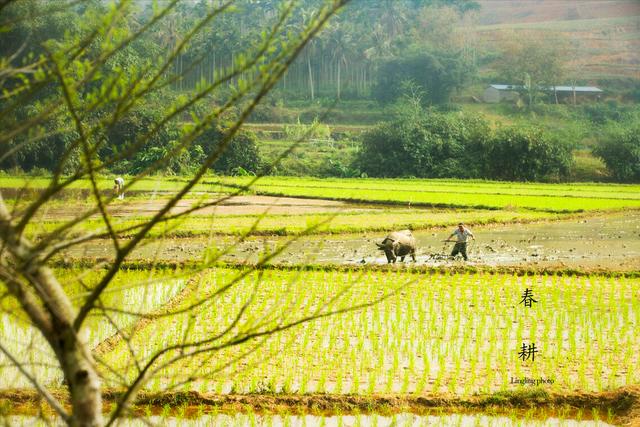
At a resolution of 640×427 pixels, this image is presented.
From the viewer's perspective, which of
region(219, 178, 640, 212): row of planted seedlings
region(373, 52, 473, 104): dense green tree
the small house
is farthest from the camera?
the small house

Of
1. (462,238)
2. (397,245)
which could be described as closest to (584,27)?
(462,238)

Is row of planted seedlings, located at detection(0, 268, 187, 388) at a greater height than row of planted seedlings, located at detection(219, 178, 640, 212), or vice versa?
row of planted seedlings, located at detection(0, 268, 187, 388)

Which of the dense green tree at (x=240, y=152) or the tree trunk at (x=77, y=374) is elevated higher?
the tree trunk at (x=77, y=374)

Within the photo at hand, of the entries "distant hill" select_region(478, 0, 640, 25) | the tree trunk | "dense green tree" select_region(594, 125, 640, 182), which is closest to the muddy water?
the tree trunk

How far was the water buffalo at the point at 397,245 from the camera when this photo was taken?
12285 mm

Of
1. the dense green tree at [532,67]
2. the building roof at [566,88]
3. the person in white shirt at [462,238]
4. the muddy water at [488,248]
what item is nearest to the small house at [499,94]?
the building roof at [566,88]

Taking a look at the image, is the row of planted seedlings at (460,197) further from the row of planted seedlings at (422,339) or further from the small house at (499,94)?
the small house at (499,94)

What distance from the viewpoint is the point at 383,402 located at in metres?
5.84

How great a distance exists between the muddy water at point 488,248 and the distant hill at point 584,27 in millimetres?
45032

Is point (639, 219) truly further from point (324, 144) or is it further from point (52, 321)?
point (324, 144)

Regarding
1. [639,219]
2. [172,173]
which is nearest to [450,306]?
[639,219]

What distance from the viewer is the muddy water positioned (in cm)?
1295

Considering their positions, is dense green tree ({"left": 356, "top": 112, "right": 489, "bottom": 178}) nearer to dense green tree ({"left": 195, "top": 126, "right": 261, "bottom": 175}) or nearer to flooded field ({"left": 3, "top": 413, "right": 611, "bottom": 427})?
dense green tree ({"left": 195, "top": 126, "right": 261, "bottom": 175})

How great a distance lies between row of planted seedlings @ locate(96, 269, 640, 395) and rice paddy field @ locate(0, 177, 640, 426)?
0.09ft
